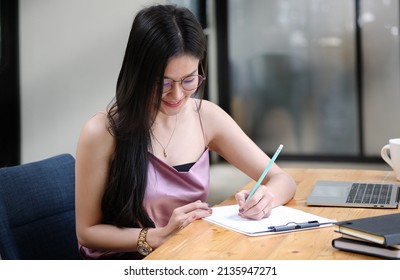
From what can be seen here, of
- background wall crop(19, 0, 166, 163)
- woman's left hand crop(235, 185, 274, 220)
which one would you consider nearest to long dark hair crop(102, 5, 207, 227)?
woman's left hand crop(235, 185, 274, 220)

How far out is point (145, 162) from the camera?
57.5 inches

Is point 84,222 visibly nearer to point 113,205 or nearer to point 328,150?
point 113,205

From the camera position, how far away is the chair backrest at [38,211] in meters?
1.44

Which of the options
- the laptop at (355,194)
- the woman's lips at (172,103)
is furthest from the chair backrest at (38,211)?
the laptop at (355,194)

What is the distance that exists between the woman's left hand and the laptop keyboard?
9.4 inches

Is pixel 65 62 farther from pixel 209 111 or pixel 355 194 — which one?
pixel 355 194

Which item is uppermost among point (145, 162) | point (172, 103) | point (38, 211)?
point (172, 103)

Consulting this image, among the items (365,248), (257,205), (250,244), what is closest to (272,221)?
(257,205)

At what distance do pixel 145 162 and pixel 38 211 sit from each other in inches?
11.2

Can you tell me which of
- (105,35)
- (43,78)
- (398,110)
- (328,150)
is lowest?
(328,150)

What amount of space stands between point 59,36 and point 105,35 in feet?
0.75

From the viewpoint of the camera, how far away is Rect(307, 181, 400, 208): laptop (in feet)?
4.71
